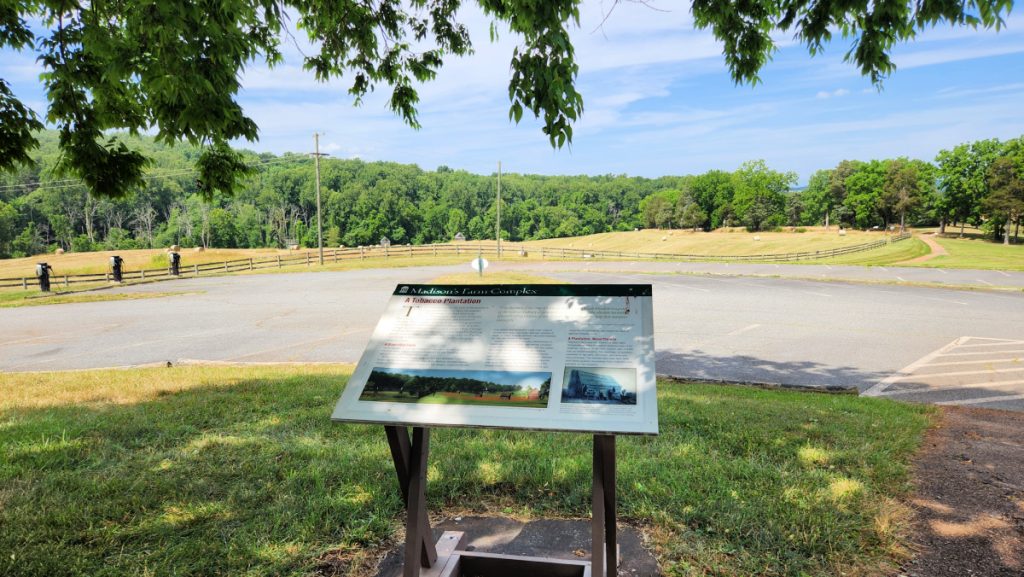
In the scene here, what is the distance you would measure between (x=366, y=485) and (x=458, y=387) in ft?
6.39

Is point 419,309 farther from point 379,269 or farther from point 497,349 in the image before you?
point 379,269

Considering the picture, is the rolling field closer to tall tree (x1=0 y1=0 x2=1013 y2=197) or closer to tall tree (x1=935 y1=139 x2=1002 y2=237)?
tall tree (x1=935 y1=139 x2=1002 y2=237)

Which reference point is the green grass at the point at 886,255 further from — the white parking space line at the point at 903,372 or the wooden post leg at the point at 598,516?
the wooden post leg at the point at 598,516

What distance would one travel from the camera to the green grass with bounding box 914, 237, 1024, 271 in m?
34.2

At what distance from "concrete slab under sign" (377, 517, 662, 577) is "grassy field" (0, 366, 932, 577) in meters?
0.11

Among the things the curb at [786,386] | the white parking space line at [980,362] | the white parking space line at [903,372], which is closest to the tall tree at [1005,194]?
the white parking space line at [903,372]

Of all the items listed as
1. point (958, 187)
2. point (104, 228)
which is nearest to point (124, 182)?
point (958, 187)

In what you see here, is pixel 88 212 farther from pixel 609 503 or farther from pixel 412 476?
pixel 609 503

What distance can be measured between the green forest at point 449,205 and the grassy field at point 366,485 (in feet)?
235

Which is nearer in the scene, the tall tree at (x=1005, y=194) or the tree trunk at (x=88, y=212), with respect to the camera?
the tall tree at (x=1005, y=194)

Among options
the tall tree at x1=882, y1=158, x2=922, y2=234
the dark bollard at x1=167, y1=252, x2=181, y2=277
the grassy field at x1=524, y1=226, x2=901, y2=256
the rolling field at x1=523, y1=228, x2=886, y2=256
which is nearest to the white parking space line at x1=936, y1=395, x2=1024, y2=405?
the dark bollard at x1=167, y1=252, x2=181, y2=277

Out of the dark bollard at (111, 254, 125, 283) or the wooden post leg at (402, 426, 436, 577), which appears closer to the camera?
the wooden post leg at (402, 426, 436, 577)

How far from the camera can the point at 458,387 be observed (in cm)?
275

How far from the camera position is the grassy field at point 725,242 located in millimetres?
60250
